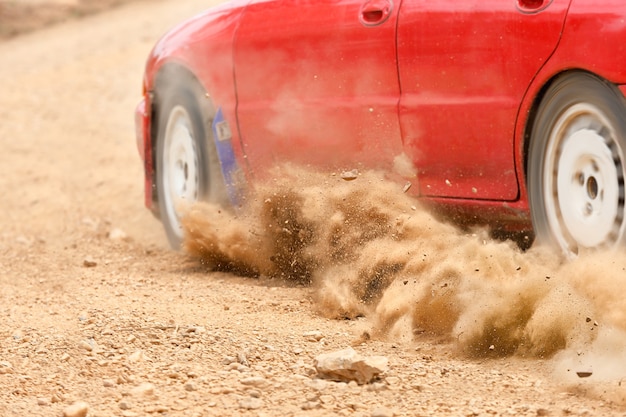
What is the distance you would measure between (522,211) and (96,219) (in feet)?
16.9

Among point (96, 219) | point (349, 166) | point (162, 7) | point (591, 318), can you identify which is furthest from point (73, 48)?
point (591, 318)

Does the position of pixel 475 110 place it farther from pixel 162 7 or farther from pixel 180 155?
pixel 162 7

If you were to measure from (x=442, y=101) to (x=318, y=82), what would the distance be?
Result: 861 millimetres

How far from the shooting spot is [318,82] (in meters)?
5.92

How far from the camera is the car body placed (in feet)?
15.2

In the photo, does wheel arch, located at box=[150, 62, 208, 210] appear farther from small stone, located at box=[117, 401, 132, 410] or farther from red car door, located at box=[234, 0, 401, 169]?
small stone, located at box=[117, 401, 132, 410]

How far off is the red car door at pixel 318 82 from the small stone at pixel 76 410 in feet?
7.18

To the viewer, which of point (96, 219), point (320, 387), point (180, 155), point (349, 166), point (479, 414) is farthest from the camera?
point (96, 219)

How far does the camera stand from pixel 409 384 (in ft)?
13.2

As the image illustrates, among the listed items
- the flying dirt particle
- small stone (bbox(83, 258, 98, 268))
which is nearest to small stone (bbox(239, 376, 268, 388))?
the flying dirt particle

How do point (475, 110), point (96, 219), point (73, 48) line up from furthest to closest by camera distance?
1. point (73, 48)
2. point (96, 219)
3. point (475, 110)

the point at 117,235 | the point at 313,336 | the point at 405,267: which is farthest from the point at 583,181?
the point at 117,235

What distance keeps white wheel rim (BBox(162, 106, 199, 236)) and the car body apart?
206 millimetres

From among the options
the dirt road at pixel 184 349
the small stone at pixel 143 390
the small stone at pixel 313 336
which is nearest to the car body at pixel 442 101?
the dirt road at pixel 184 349
